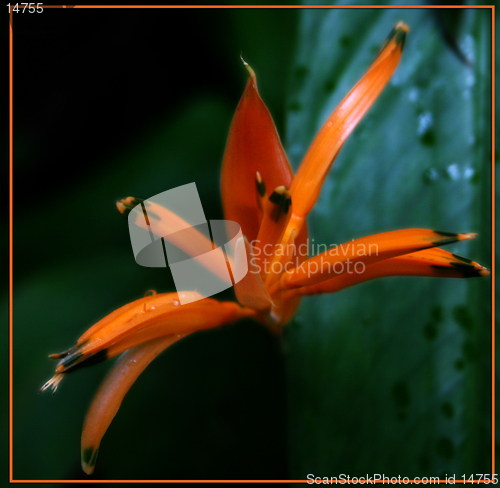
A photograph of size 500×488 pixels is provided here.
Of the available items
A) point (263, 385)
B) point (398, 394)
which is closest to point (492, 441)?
point (398, 394)

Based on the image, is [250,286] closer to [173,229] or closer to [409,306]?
[173,229]

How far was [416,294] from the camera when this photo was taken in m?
0.35

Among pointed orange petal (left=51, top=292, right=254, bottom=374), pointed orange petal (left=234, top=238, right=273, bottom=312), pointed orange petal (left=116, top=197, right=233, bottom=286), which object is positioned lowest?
pointed orange petal (left=51, top=292, right=254, bottom=374)

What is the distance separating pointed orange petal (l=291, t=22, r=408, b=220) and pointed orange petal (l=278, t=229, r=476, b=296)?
44 millimetres

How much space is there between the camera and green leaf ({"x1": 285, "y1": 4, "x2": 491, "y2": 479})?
13.3 inches

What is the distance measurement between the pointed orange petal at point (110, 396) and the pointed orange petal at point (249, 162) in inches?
4.5

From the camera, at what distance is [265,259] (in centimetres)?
28

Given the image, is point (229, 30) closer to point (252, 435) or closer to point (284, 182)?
point (284, 182)

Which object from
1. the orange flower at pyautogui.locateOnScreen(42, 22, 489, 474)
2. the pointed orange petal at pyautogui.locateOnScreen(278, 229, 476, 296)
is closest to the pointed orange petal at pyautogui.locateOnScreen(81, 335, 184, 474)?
the orange flower at pyautogui.locateOnScreen(42, 22, 489, 474)

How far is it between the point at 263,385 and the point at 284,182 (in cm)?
22

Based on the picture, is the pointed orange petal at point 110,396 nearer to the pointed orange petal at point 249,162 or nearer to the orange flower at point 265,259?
the orange flower at point 265,259

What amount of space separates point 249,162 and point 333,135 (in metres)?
0.07

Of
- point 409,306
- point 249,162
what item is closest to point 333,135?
point 249,162

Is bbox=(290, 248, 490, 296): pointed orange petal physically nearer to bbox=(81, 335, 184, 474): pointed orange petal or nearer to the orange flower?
the orange flower
